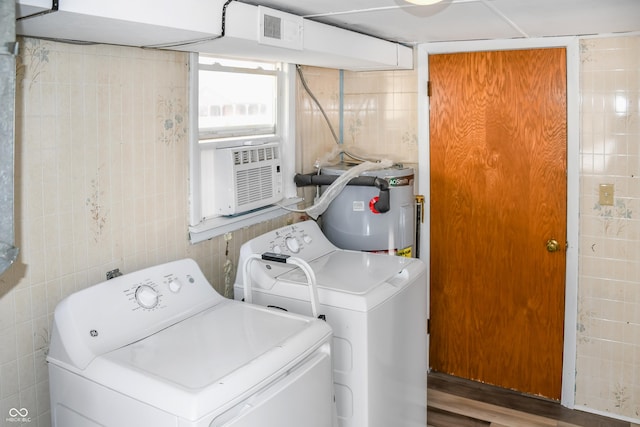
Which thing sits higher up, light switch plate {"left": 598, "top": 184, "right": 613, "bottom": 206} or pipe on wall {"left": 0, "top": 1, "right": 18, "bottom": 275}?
pipe on wall {"left": 0, "top": 1, "right": 18, "bottom": 275}

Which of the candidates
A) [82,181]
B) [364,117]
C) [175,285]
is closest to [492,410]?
[364,117]

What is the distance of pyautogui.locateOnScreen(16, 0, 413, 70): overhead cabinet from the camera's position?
145 cm

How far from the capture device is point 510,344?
10.9 ft

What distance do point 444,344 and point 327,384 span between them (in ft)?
5.74

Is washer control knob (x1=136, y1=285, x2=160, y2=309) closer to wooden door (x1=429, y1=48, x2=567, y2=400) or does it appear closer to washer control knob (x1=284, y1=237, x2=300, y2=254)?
washer control knob (x1=284, y1=237, x2=300, y2=254)

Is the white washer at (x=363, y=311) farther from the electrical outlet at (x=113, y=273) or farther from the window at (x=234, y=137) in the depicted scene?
the electrical outlet at (x=113, y=273)

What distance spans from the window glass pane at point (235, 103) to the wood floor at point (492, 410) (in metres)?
1.70

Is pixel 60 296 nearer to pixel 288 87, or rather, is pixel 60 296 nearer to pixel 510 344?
pixel 288 87

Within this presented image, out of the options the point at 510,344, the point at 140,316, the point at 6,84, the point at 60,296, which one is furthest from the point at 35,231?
the point at 510,344

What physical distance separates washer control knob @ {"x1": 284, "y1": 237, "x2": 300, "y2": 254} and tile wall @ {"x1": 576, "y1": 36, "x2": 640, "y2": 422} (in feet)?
4.80

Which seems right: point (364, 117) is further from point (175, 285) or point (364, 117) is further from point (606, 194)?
point (175, 285)

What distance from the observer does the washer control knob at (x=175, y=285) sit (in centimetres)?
209

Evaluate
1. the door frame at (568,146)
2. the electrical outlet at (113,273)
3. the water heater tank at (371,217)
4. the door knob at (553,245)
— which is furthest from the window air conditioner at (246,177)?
the door knob at (553,245)

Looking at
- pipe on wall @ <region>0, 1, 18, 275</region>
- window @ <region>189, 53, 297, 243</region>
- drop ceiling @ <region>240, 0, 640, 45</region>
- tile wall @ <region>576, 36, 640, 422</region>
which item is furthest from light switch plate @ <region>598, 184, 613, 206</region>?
pipe on wall @ <region>0, 1, 18, 275</region>
